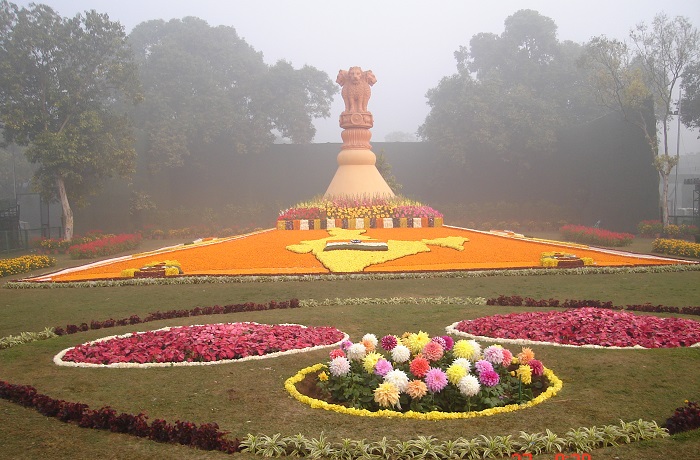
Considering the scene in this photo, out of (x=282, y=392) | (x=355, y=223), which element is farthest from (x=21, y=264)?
(x=282, y=392)

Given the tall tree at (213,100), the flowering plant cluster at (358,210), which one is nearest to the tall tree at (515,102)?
the tall tree at (213,100)

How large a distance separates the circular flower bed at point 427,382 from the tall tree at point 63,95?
58.2 ft

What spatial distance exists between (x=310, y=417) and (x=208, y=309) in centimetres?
460

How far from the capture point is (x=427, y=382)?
412cm

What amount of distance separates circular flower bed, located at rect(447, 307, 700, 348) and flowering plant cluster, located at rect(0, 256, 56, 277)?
10.8 m

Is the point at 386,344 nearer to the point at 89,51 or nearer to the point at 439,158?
the point at 89,51

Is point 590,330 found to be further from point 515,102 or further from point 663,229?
point 515,102

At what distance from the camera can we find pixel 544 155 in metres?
28.3

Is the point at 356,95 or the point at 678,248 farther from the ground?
the point at 356,95

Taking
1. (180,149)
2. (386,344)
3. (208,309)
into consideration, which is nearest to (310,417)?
(386,344)

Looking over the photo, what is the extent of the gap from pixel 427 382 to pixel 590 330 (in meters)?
2.65

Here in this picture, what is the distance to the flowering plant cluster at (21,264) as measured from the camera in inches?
537

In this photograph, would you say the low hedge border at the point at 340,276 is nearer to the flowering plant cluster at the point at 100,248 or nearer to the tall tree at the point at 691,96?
the flowering plant cluster at the point at 100,248

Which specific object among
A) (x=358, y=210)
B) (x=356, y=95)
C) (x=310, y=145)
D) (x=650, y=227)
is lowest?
(x=650, y=227)
